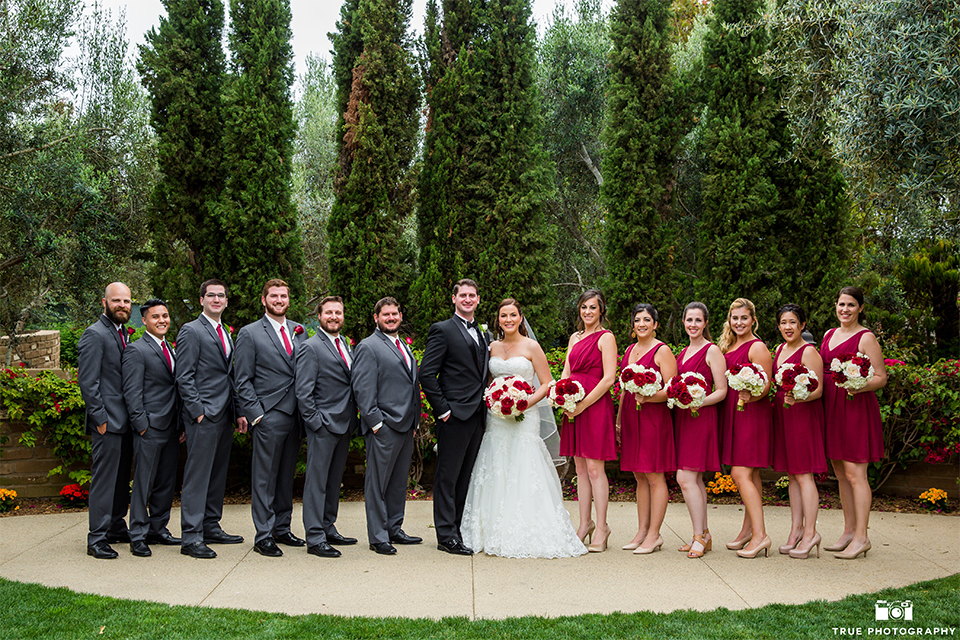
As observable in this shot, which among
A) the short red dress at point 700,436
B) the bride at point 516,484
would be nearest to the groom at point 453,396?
the bride at point 516,484

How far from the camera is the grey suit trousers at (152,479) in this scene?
5746 millimetres

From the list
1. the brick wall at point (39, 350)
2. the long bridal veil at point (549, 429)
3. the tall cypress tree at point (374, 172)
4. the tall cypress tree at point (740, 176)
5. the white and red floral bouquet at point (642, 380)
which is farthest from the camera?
the brick wall at point (39, 350)

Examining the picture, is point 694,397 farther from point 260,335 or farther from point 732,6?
point 732,6

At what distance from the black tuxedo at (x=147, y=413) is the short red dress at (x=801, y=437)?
4.84m

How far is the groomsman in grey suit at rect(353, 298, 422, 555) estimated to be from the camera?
19.1ft

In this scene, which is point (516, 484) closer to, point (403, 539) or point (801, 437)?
point (403, 539)

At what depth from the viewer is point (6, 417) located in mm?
7492

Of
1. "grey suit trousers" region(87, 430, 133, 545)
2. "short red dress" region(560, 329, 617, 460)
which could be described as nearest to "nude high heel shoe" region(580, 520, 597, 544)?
"short red dress" region(560, 329, 617, 460)

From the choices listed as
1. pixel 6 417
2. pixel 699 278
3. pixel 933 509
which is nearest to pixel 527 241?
pixel 699 278

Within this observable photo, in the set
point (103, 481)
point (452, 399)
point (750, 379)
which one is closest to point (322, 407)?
point (452, 399)

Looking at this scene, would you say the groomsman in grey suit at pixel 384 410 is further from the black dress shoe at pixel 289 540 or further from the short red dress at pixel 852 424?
the short red dress at pixel 852 424

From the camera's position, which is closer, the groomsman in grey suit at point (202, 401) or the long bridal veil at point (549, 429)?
the groomsman in grey suit at point (202, 401)

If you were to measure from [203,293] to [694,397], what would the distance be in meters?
3.95

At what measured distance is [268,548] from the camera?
5688mm
